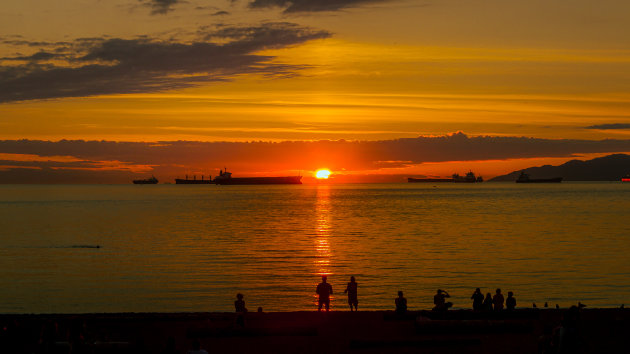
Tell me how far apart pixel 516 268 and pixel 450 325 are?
1420 inches

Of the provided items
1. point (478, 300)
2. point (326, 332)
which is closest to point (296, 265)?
point (478, 300)

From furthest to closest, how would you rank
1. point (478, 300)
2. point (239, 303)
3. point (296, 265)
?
Result: point (296, 265) → point (478, 300) → point (239, 303)

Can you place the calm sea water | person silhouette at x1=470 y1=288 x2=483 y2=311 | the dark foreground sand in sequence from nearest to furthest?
the dark foreground sand < person silhouette at x1=470 y1=288 x2=483 y2=311 < the calm sea water

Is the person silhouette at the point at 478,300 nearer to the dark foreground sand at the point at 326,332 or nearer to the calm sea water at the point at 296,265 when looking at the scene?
the dark foreground sand at the point at 326,332

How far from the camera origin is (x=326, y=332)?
23188 mm

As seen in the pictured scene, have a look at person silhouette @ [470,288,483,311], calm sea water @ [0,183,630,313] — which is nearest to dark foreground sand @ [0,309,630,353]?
person silhouette @ [470,288,483,311]

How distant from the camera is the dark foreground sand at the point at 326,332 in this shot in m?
20.6

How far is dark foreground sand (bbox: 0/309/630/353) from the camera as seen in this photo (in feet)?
67.5

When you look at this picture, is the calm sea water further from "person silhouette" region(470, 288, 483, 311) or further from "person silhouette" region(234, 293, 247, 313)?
"person silhouette" region(234, 293, 247, 313)

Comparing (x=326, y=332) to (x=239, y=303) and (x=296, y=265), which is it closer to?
(x=239, y=303)

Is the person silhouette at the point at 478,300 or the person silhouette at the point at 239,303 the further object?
the person silhouette at the point at 478,300

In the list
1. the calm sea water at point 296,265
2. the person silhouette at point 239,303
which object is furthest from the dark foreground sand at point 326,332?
the calm sea water at point 296,265

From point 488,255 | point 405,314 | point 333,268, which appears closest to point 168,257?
point 333,268

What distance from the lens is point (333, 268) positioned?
186 ft
